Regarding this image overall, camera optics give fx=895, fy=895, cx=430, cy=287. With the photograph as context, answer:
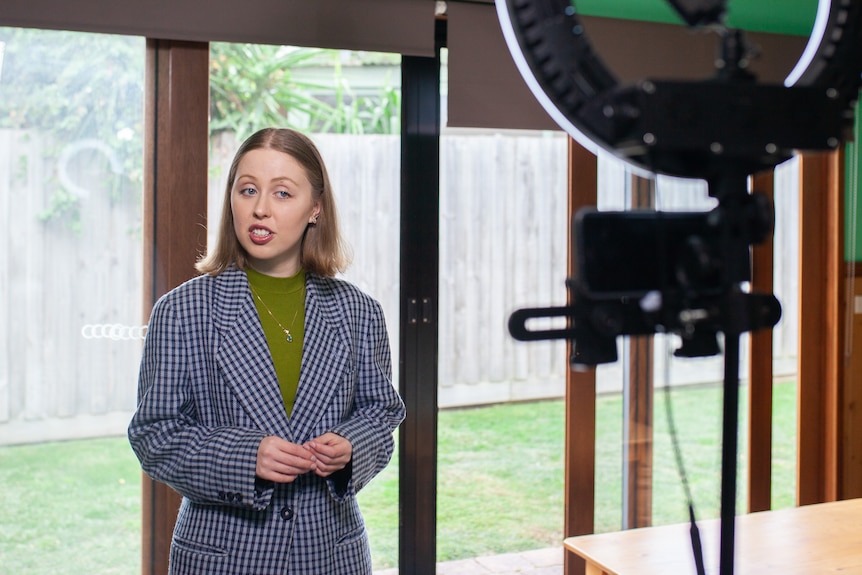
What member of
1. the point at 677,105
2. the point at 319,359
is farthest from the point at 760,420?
the point at 677,105

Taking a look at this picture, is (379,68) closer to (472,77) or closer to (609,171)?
(472,77)

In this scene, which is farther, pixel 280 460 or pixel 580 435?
pixel 580 435

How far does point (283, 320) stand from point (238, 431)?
10.4 inches

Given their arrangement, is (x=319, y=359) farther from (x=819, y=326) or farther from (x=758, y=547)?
(x=819, y=326)

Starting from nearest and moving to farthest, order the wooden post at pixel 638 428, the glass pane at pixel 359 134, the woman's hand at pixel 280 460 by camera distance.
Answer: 1. the woman's hand at pixel 280 460
2. the glass pane at pixel 359 134
3. the wooden post at pixel 638 428

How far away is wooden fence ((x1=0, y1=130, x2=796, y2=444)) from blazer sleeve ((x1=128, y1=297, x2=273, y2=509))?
3.43ft

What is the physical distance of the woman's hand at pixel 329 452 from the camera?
169 centimetres

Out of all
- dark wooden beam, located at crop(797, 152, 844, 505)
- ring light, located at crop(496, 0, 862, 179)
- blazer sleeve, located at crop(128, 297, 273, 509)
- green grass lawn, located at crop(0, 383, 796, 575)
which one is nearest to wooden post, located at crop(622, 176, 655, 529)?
green grass lawn, located at crop(0, 383, 796, 575)

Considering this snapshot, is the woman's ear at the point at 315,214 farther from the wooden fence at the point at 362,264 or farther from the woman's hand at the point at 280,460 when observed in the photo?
the wooden fence at the point at 362,264

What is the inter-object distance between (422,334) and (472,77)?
86 cm

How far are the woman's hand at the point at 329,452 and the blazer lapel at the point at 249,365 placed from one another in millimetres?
90

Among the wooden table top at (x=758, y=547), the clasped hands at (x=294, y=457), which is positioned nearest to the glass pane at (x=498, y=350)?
the wooden table top at (x=758, y=547)

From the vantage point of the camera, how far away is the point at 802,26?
3336 millimetres

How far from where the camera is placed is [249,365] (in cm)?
→ 175
